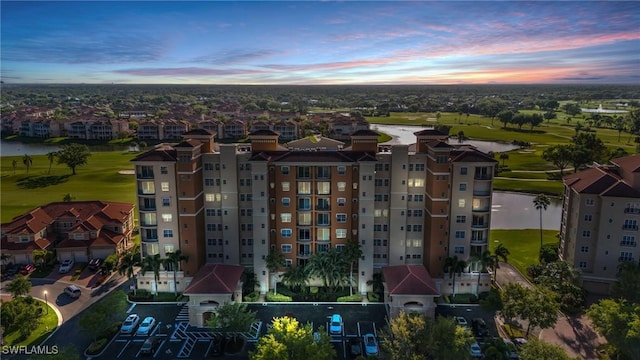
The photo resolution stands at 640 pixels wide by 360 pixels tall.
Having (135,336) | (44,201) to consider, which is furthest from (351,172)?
(44,201)

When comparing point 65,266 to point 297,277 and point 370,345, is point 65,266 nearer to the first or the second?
point 297,277

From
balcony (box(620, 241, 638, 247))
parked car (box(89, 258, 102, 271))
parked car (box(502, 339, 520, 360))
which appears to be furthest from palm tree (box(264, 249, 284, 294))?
balcony (box(620, 241, 638, 247))

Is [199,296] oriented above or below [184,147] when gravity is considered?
below

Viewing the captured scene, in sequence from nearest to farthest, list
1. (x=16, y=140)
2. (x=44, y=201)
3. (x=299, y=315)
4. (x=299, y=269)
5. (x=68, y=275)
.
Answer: (x=299, y=315) → (x=299, y=269) → (x=68, y=275) → (x=44, y=201) → (x=16, y=140)

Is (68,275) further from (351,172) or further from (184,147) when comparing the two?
(351,172)

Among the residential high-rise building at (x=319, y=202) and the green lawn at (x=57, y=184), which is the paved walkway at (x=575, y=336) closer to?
the residential high-rise building at (x=319, y=202)

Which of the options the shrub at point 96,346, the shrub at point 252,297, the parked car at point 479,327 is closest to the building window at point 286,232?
the shrub at point 252,297

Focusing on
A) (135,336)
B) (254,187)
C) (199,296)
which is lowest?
(135,336)

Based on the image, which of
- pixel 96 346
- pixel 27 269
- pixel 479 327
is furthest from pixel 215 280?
pixel 27 269
